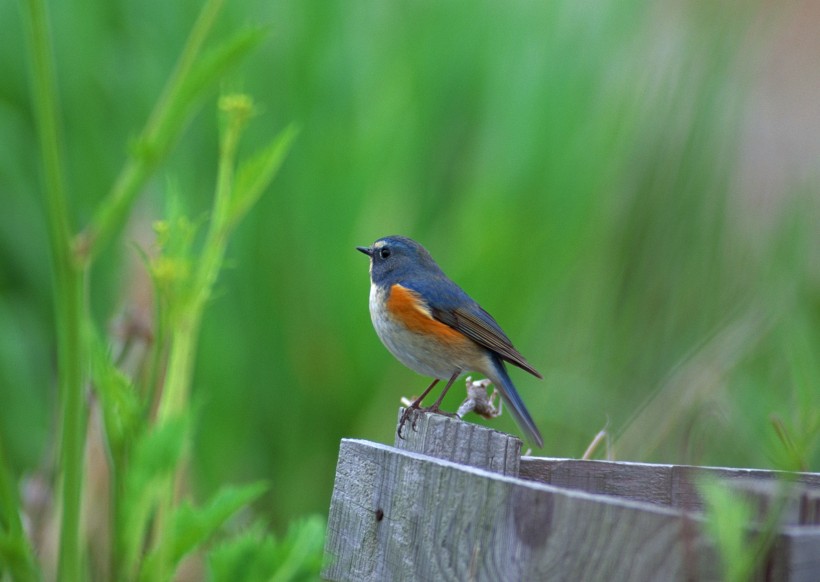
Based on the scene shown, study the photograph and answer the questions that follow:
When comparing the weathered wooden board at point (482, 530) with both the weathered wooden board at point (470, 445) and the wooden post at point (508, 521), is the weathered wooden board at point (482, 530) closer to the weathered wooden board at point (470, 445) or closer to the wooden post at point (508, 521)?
the wooden post at point (508, 521)

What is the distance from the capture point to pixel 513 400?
6.51ft

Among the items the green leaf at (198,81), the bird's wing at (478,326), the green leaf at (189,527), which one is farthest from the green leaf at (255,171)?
the bird's wing at (478,326)

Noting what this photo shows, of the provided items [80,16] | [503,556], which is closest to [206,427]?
[80,16]

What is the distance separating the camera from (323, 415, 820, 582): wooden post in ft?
2.95

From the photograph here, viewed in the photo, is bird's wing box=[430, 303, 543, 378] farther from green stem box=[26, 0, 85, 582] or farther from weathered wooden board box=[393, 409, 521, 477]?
green stem box=[26, 0, 85, 582]

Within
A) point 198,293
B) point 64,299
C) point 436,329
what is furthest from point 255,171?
point 436,329

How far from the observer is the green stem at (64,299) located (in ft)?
2.62

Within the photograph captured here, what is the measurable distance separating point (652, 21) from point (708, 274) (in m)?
1.10

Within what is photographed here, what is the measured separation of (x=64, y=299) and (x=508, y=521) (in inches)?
17.9

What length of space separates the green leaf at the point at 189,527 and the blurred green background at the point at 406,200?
1576mm

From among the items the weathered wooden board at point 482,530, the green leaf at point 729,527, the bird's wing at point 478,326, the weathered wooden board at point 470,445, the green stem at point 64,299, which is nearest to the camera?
the green leaf at point 729,527

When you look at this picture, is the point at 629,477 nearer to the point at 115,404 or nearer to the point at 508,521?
the point at 508,521

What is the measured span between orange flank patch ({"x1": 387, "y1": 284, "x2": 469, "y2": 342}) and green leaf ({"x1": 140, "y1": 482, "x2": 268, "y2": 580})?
1.30 meters

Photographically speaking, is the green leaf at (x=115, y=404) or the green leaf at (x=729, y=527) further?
the green leaf at (x=115, y=404)
